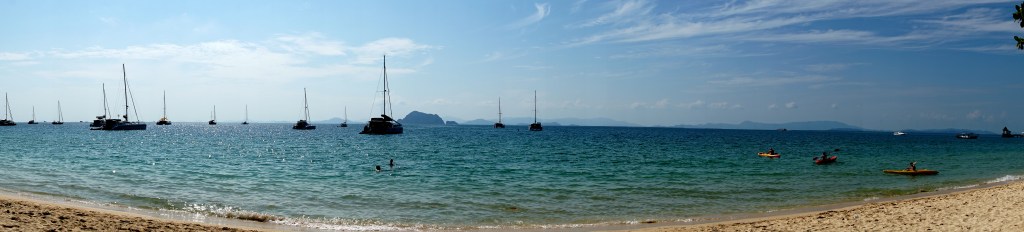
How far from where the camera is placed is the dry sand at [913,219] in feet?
46.8

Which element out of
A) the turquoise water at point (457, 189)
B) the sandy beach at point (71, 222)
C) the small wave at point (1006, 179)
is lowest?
the small wave at point (1006, 179)

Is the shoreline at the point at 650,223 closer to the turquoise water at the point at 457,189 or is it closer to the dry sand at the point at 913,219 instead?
the dry sand at the point at 913,219

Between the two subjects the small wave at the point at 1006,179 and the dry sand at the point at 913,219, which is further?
the small wave at the point at 1006,179

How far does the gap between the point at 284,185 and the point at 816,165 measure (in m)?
38.0

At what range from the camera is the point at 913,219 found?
51.3 feet

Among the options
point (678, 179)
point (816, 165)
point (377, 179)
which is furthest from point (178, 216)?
point (816, 165)

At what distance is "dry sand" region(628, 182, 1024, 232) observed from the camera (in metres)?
14.3

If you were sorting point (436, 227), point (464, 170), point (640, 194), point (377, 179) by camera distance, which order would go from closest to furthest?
point (436, 227) < point (640, 194) < point (377, 179) < point (464, 170)

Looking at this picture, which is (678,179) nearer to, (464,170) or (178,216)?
(464,170)

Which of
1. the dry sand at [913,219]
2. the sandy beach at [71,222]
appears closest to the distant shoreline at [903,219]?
the dry sand at [913,219]

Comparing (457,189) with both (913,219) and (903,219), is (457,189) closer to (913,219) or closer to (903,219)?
(903,219)

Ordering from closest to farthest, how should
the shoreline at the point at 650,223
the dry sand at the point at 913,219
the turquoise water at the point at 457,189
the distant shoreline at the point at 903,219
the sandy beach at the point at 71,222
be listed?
the sandy beach at the point at 71,222 → the shoreline at the point at 650,223 → the dry sand at the point at 913,219 → the distant shoreline at the point at 903,219 → the turquoise water at the point at 457,189

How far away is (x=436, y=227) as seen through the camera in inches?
671

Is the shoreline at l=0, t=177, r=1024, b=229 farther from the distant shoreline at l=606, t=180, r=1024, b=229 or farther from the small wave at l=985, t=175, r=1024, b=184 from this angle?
the small wave at l=985, t=175, r=1024, b=184
